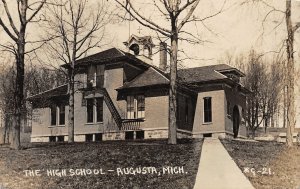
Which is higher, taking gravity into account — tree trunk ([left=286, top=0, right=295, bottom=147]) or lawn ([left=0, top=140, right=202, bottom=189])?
tree trunk ([left=286, top=0, right=295, bottom=147])

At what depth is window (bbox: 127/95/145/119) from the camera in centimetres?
2509

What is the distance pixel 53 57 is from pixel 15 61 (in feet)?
22.5

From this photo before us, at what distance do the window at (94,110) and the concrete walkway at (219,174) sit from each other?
12936 mm

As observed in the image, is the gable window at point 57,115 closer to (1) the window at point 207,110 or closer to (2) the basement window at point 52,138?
(2) the basement window at point 52,138

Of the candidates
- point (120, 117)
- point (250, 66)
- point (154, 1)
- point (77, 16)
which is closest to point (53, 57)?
point (77, 16)

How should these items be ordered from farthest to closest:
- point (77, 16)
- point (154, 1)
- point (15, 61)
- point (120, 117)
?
point (120, 117), point (77, 16), point (15, 61), point (154, 1)

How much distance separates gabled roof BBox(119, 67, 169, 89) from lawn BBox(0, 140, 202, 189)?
9.18 meters

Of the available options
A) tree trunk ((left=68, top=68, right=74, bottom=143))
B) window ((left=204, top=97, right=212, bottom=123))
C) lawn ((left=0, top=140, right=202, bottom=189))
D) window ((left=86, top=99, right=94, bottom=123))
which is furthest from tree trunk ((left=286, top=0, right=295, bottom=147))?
window ((left=86, top=99, right=94, bottom=123))

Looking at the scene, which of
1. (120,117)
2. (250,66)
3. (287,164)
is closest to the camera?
(287,164)

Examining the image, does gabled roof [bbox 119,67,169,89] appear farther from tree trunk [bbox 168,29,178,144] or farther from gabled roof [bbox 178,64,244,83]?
tree trunk [bbox 168,29,178,144]

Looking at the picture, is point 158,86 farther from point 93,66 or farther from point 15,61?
point 15,61

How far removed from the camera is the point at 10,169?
514 inches

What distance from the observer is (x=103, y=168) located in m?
12.5

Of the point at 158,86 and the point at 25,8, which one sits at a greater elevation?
the point at 25,8
